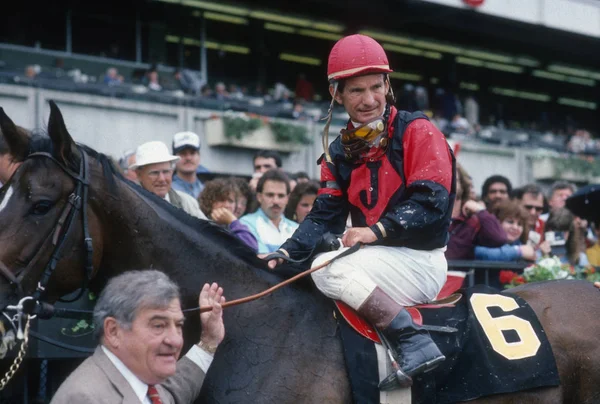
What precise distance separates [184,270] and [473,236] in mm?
3848

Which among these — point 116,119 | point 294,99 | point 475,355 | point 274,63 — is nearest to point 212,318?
point 475,355

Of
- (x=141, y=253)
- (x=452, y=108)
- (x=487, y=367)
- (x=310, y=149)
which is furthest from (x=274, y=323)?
(x=452, y=108)

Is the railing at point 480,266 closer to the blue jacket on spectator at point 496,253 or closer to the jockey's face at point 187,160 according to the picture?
the blue jacket on spectator at point 496,253

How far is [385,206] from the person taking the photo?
3.85 metres

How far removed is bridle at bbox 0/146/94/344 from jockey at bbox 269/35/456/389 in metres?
0.99

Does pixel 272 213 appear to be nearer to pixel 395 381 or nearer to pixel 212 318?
pixel 212 318

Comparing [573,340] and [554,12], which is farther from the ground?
[554,12]

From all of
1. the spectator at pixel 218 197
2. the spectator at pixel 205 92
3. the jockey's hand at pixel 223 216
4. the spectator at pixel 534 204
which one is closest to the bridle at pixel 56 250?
the jockey's hand at pixel 223 216

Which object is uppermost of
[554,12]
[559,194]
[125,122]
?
[554,12]

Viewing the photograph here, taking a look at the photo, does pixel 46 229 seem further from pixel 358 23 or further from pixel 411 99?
pixel 358 23

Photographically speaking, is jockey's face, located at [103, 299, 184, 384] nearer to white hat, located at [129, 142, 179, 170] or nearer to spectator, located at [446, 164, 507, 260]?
white hat, located at [129, 142, 179, 170]

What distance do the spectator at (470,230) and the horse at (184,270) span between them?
2.91 m

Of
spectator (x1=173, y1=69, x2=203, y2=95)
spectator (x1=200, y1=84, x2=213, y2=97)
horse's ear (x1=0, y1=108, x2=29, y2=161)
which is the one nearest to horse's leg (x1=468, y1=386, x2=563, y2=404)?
horse's ear (x1=0, y1=108, x2=29, y2=161)

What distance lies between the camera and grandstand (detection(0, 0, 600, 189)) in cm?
1750
